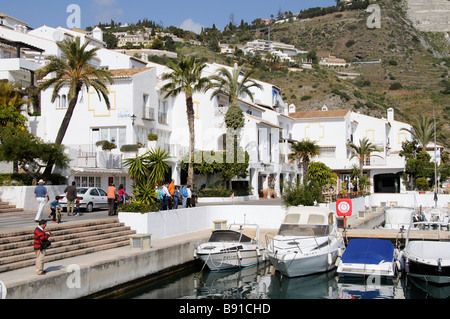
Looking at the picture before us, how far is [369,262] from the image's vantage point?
2058 cm

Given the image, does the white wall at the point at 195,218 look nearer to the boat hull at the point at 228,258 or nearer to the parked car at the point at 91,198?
the boat hull at the point at 228,258

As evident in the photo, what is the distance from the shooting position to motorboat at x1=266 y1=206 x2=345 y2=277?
68.1 ft

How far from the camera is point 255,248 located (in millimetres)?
23625

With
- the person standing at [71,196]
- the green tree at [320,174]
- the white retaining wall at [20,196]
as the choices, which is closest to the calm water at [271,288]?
the person standing at [71,196]

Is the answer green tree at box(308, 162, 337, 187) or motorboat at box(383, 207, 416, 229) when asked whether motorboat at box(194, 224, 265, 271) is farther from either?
green tree at box(308, 162, 337, 187)

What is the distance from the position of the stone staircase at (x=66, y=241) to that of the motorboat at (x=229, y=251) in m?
3.63

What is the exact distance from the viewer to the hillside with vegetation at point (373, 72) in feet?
364

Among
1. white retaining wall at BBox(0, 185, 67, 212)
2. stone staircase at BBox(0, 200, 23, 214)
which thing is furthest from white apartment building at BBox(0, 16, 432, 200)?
stone staircase at BBox(0, 200, 23, 214)

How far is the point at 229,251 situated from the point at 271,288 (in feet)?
10.6

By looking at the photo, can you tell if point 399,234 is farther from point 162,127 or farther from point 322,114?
point 322,114

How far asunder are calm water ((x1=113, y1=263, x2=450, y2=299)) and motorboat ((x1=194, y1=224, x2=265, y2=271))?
484 millimetres

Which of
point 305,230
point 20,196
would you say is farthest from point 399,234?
point 20,196

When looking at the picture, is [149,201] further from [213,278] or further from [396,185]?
[396,185]

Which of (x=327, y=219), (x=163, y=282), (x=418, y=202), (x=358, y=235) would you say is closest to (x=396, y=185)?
(x=418, y=202)
